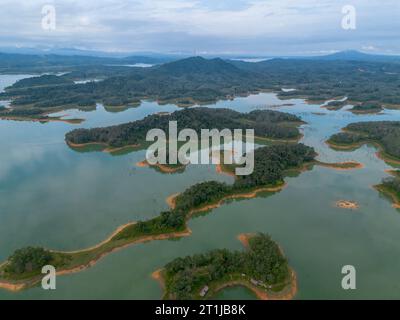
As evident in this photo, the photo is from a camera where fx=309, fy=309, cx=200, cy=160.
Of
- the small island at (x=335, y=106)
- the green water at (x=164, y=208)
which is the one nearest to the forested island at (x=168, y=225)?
the green water at (x=164, y=208)

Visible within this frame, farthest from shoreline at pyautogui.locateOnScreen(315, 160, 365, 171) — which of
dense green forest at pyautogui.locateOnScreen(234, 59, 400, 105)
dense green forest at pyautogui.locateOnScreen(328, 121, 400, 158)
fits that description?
dense green forest at pyautogui.locateOnScreen(234, 59, 400, 105)

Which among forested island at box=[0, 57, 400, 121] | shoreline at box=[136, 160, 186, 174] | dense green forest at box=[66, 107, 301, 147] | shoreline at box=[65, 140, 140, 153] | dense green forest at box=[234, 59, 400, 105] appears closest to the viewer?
shoreline at box=[136, 160, 186, 174]

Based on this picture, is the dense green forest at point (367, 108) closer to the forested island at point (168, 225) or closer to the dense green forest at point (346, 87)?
the dense green forest at point (346, 87)

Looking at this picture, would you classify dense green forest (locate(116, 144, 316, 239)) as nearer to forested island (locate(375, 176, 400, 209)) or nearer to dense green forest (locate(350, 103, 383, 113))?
forested island (locate(375, 176, 400, 209))

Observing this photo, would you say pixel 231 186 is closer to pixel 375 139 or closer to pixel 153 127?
pixel 153 127

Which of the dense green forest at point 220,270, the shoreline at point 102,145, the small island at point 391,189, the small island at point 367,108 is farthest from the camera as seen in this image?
the small island at point 367,108
